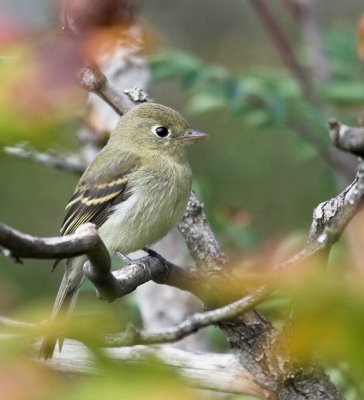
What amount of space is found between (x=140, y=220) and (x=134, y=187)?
0.25 metres

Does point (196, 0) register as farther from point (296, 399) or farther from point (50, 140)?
point (50, 140)

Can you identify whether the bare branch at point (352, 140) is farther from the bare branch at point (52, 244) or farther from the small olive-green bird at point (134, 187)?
the small olive-green bird at point (134, 187)

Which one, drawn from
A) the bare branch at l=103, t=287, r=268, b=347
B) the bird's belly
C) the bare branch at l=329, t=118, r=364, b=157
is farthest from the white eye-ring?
the bare branch at l=329, t=118, r=364, b=157

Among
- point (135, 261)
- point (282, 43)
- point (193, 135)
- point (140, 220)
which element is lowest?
point (135, 261)

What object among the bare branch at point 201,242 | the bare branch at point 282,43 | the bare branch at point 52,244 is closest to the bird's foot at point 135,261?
the bare branch at point 201,242

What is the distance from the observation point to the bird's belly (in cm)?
399

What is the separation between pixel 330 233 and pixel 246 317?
2.45ft

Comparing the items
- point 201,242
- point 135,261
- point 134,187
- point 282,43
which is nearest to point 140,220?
point 134,187

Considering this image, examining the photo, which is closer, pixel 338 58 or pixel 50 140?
pixel 50 140

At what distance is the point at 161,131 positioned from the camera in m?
4.69

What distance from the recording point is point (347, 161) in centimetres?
464

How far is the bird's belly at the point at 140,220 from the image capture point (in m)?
3.99

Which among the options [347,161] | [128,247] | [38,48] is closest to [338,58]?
[347,161]

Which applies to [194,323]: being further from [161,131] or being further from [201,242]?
[161,131]
